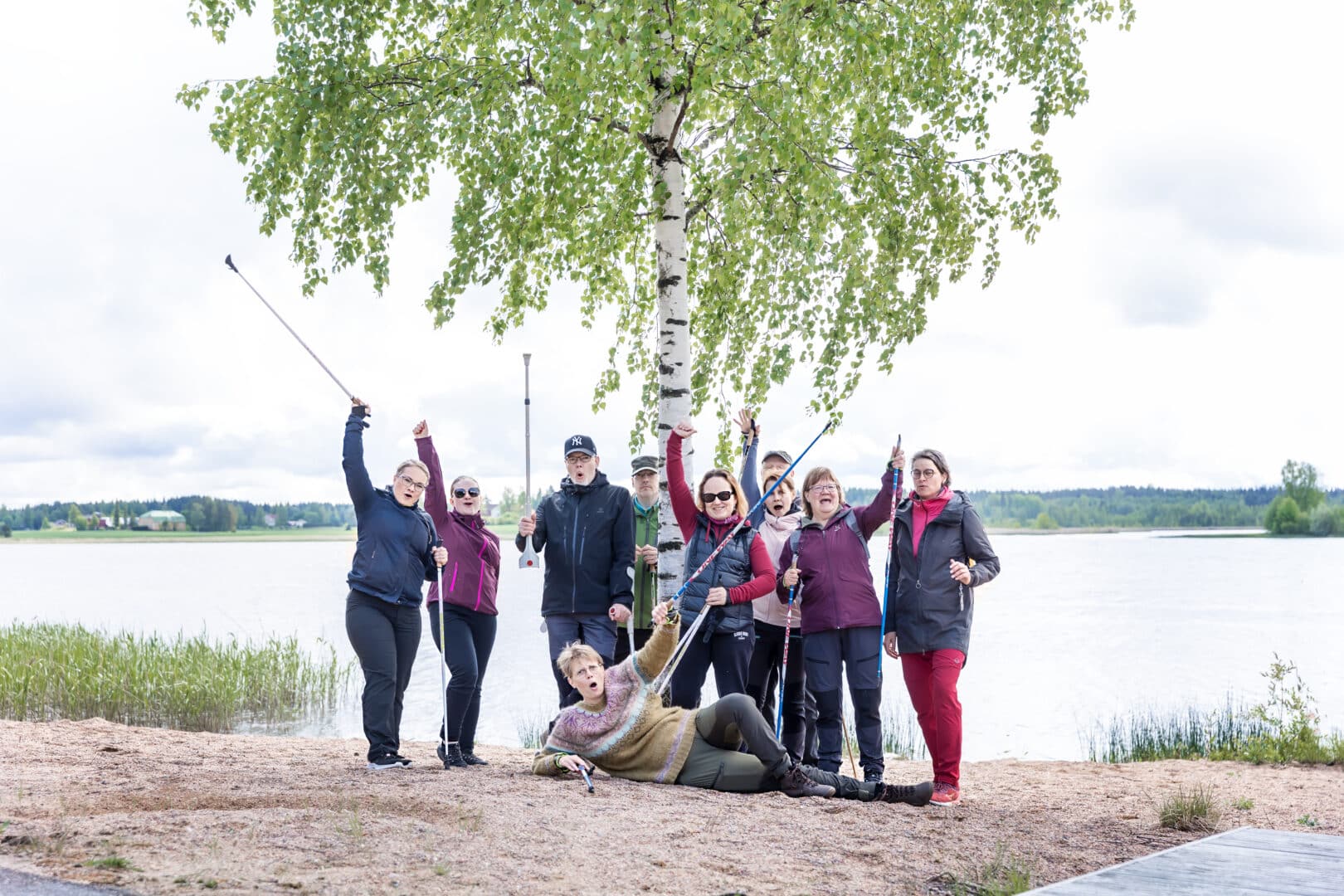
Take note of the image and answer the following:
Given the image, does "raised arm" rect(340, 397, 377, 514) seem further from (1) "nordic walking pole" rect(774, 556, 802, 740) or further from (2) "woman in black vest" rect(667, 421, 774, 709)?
(1) "nordic walking pole" rect(774, 556, 802, 740)

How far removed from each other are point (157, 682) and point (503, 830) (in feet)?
26.2

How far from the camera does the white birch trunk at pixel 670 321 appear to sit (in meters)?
7.49

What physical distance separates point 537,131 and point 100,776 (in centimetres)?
461

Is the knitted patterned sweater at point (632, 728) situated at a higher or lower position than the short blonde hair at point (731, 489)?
lower

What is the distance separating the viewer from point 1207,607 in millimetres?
32719

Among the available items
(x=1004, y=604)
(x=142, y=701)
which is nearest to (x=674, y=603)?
(x=142, y=701)

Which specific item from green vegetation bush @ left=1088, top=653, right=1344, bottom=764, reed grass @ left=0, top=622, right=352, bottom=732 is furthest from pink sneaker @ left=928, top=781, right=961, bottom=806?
reed grass @ left=0, top=622, right=352, bottom=732

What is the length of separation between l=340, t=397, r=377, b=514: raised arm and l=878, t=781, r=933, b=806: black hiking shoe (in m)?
3.01

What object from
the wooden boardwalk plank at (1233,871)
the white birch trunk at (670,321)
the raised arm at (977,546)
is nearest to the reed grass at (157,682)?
the white birch trunk at (670,321)

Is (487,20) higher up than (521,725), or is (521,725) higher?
(487,20)

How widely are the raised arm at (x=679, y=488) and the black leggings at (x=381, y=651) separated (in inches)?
59.9

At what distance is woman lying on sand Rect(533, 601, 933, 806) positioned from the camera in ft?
18.4

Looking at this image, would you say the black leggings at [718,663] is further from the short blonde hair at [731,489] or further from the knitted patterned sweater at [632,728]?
the short blonde hair at [731,489]

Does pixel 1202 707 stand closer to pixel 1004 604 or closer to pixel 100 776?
pixel 100 776
